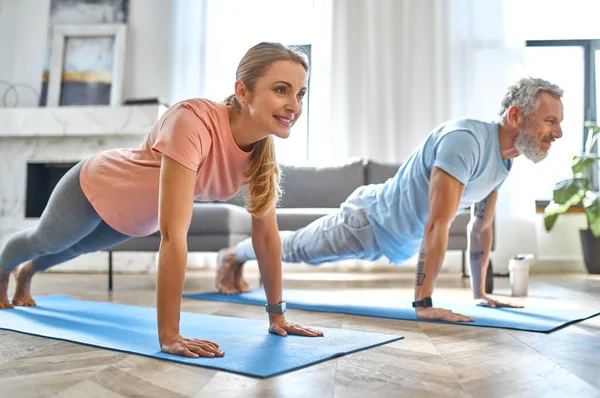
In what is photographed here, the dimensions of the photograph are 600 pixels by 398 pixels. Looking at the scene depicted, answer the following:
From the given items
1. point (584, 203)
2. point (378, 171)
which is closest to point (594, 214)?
point (584, 203)

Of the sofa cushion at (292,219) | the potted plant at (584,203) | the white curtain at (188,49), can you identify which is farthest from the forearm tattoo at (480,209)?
the white curtain at (188,49)

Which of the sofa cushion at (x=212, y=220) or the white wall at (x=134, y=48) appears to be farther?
the white wall at (x=134, y=48)

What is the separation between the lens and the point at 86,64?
520 cm

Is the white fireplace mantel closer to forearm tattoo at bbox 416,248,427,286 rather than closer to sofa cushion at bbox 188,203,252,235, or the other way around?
sofa cushion at bbox 188,203,252,235

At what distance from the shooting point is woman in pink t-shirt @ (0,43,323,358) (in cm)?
137

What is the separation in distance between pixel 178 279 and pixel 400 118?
3932mm

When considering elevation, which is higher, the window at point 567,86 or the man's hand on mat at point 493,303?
the window at point 567,86

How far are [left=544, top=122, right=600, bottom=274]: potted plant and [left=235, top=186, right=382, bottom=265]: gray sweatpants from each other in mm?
2560

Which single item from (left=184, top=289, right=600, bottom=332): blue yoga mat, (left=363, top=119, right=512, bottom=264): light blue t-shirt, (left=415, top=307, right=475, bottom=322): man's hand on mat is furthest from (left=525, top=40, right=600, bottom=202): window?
(left=415, top=307, right=475, bottom=322): man's hand on mat

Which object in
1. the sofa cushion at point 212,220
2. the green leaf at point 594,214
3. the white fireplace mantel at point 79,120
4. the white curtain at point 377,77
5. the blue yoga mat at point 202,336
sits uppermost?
the white curtain at point 377,77

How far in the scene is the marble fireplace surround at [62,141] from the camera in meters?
4.86

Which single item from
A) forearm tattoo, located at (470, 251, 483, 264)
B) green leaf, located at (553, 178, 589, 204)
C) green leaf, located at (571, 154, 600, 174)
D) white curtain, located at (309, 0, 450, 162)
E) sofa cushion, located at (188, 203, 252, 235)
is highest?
white curtain, located at (309, 0, 450, 162)

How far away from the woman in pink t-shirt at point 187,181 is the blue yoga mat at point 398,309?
62 centimetres

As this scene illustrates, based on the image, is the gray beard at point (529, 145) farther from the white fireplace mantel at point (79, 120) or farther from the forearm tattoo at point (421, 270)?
the white fireplace mantel at point (79, 120)
